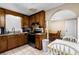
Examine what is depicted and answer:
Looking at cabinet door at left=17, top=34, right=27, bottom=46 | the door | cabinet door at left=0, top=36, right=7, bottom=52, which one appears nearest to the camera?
the door

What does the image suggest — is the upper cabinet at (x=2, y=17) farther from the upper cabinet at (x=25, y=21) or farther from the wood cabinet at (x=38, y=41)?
the wood cabinet at (x=38, y=41)

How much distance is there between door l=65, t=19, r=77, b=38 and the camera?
1.58 meters

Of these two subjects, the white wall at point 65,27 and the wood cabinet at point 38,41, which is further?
the wood cabinet at point 38,41

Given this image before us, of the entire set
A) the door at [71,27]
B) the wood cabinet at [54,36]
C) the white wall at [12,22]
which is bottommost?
the wood cabinet at [54,36]

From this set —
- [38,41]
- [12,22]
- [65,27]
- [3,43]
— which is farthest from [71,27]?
[12,22]

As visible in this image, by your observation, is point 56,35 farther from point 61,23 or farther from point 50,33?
point 61,23

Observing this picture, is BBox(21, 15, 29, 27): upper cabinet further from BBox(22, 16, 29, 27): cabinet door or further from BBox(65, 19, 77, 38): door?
BBox(65, 19, 77, 38): door

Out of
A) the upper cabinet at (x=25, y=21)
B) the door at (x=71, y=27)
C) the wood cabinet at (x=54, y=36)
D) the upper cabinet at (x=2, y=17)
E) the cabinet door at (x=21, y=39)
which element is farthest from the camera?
the upper cabinet at (x=25, y=21)

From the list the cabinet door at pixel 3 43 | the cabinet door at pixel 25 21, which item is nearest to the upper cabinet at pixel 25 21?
the cabinet door at pixel 25 21

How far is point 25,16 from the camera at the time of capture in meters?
3.06

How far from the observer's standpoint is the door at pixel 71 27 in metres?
1.58

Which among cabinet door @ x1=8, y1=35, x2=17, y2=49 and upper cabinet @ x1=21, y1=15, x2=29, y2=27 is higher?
upper cabinet @ x1=21, y1=15, x2=29, y2=27

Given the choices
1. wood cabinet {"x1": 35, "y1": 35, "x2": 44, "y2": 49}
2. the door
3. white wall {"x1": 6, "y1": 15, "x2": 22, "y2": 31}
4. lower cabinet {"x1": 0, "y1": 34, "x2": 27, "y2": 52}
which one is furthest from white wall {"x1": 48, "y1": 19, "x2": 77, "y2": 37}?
white wall {"x1": 6, "y1": 15, "x2": 22, "y2": 31}

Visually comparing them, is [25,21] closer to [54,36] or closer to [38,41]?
[38,41]
